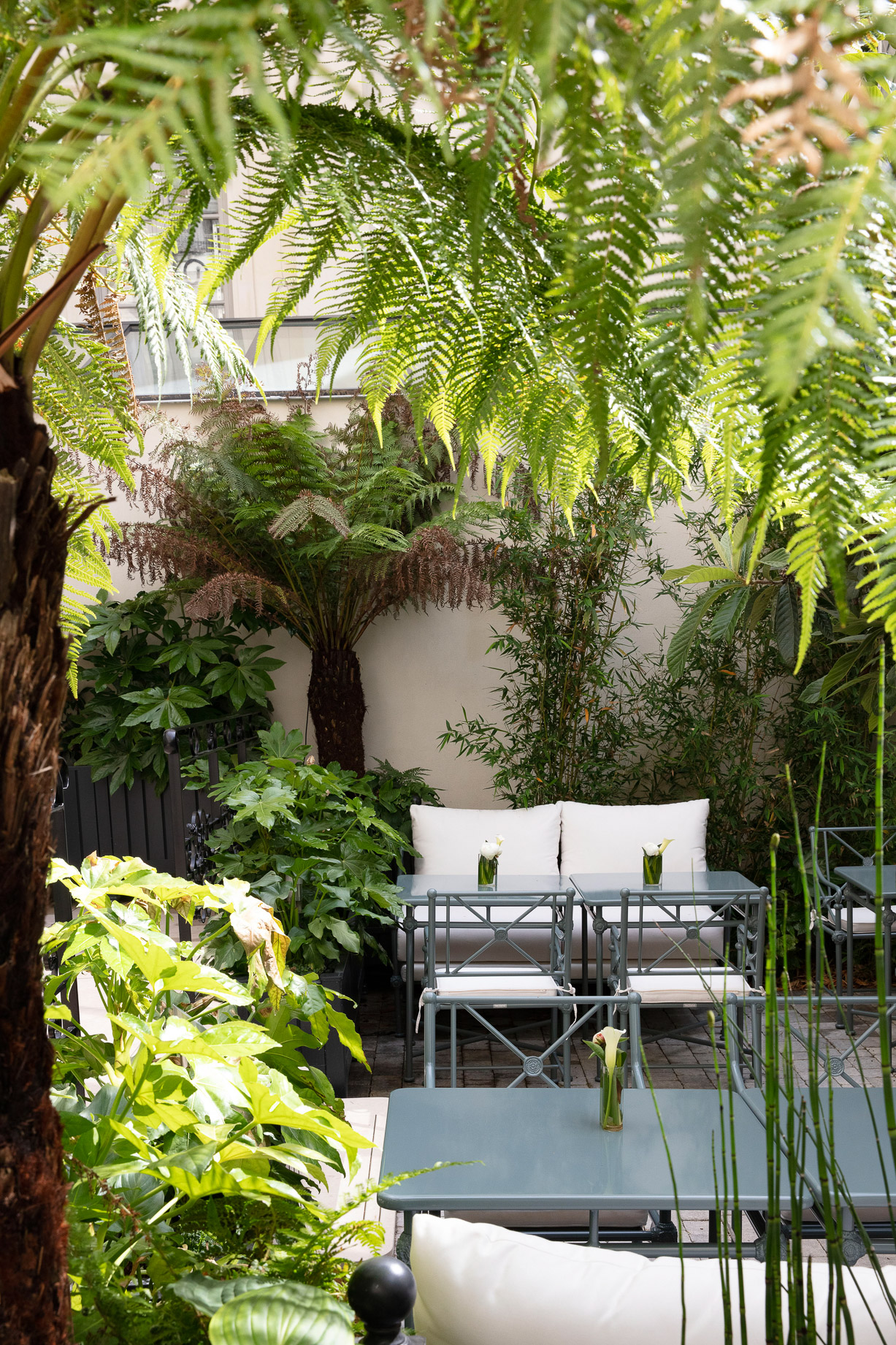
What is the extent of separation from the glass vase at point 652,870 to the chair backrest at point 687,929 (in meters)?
0.09

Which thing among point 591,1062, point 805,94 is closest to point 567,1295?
point 805,94

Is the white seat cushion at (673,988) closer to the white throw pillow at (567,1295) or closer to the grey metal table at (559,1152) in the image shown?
the grey metal table at (559,1152)

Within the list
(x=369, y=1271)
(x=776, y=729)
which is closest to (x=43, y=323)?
(x=369, y=1271)

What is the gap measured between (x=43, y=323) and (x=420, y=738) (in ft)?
17.7

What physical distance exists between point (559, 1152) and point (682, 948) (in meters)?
1.65

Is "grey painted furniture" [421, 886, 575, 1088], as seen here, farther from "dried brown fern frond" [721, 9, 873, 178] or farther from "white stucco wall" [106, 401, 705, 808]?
"dried brown fern frond" [721, 9, 873, 178]

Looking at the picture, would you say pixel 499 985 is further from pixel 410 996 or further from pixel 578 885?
pixel 578 885

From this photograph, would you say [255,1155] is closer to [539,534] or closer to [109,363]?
[109,363]

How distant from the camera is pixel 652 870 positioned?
3951 millimetres

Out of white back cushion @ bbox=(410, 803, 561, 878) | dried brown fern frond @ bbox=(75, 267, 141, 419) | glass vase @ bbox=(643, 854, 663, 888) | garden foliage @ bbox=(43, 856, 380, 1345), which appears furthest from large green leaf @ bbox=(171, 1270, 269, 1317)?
white back cushion @ bbox=(410, 803, 561, 878)

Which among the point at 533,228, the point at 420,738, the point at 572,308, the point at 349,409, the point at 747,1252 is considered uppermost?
the point at 349,409

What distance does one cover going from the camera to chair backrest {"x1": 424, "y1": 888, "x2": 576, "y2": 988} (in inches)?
139

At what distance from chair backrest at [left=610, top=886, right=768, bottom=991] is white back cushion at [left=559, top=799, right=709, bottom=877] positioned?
0.33 m

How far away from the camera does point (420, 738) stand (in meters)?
5.96
